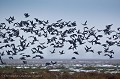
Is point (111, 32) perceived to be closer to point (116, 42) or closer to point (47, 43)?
point (116, 42)

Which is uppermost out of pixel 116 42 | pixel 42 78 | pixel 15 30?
pixel 15 30

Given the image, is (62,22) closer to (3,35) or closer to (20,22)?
(20,22)

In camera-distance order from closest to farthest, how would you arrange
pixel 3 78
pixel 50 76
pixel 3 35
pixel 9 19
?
pixel 3 78 → pixel 50 76 → pixel 9 19 → pixel 3 35

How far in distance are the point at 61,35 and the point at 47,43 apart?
9.18ft

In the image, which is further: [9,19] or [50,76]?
[9,19]

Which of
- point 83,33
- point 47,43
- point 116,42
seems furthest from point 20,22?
point 116,42

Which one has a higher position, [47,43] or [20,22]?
[20,22]

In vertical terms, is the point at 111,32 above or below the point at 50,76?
above

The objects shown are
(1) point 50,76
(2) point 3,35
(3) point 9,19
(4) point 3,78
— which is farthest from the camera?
(2) point 3,35

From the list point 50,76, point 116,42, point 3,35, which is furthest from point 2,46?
point 116,42

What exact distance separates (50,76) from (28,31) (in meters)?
13.2

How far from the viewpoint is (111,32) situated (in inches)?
1487

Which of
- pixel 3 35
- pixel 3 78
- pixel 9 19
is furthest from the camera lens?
pixel 3 35

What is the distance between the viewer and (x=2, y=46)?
4116 cm
